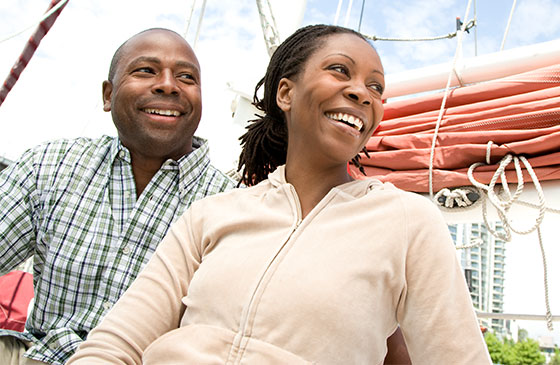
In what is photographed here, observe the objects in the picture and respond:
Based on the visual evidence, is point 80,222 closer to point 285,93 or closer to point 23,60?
point 285,93

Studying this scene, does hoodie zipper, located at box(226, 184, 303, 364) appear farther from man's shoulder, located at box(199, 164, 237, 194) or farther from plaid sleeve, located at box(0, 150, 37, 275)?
plaid sleeve, located at box(0, 150, 37, 275)

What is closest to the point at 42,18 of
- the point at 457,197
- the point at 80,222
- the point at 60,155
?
the point at 60,155

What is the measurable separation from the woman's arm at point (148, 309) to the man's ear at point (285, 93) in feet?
1.11

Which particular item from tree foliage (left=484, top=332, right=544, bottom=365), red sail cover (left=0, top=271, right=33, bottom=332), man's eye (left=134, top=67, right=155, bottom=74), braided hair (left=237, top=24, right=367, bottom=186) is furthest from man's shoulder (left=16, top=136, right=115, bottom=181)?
tree foliage (left=484, top=332, right=544, bottom=365)

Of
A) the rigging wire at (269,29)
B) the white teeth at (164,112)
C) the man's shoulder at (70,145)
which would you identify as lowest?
the man's shoulder at (70,145)

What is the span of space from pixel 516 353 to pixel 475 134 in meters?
36.0

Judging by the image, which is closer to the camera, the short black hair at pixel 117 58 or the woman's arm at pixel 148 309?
the woman's arm at pixel 148 309

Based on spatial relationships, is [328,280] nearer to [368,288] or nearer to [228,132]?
[368,288]

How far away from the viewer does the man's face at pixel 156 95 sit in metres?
1.44

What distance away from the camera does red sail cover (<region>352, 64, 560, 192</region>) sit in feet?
6.49

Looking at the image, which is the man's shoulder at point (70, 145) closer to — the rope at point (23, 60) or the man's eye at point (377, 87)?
the rope at point (23, 60)

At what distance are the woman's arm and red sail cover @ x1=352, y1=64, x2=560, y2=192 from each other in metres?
1.41

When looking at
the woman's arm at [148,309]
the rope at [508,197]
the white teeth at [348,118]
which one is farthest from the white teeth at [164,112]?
the rope at [508,197]

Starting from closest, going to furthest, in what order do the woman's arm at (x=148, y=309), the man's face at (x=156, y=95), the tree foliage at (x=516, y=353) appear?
the woman's arm at (x=148, y=309) → the man's face at (x=156, y=95) → the tree foliage at (x=516, y=353)
